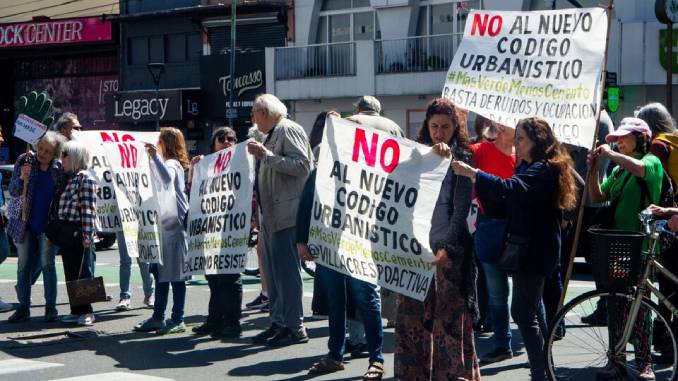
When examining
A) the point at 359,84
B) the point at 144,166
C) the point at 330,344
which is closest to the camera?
the point at 330,344

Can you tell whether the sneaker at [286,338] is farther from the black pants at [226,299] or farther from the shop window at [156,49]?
the shop window at [156,49]

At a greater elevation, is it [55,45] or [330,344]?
[55,45]

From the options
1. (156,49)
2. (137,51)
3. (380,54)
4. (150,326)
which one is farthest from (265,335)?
(137,51)

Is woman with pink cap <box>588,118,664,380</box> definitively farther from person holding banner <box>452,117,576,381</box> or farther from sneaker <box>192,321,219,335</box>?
sneaker <box>192,321,219,335</box>

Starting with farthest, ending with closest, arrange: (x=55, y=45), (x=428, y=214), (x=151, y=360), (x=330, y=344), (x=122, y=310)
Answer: (x=55, y=45) < (x=122, y=310) < (x=151, y=360) < (x=330, y=344) < (x=428, y=214)

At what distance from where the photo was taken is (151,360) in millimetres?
9320

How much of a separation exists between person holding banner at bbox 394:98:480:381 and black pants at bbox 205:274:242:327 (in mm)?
2992

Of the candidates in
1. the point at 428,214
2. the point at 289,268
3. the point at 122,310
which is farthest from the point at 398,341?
the point at 122,310

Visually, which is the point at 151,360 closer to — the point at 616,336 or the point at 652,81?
the point at 616,336

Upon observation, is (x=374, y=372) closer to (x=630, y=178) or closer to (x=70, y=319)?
(x=630, y=178)

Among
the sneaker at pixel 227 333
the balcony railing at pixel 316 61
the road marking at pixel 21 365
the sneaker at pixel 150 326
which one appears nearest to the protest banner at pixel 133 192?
the sneaker at pixel 150 326

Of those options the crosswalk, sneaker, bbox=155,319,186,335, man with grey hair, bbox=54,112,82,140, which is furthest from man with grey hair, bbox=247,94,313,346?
man with grey hair, bbox=54,112,82,140

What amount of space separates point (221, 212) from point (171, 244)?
832 millimetres

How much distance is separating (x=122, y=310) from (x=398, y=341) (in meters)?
5.30
